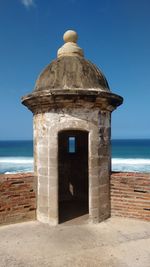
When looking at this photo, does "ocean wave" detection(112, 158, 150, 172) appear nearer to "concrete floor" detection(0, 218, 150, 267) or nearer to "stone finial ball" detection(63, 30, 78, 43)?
"stone finial ball" detection(63, 30, 78, 43)

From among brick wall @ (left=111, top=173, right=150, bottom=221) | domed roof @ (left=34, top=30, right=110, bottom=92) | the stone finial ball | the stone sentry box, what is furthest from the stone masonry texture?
the stone finial ball

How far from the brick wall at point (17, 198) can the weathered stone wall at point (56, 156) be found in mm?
192

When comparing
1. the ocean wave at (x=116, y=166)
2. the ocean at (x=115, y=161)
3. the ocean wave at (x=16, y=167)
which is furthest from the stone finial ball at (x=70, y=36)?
the ocean wave at (x=16, y=167)

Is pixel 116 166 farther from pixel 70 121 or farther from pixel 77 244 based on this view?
pixel 77 244

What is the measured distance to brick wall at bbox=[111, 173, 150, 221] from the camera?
19.0 ft

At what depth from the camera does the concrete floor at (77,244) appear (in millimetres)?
4027

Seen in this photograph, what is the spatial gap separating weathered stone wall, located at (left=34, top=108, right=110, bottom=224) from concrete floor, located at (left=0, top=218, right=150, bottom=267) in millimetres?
373

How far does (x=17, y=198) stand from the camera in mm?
5652

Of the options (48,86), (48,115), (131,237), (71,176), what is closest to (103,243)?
(131,237)

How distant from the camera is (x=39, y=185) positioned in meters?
5.77

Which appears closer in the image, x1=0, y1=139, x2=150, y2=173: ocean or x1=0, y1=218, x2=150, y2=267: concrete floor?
x1=0, y1=218, x2=150, y2=267: concrete floor

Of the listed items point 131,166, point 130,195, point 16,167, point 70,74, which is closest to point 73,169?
point 130,195

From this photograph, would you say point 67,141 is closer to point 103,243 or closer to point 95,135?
point 95,135

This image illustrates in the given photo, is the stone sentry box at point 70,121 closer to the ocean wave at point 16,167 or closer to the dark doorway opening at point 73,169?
the dark doorway opening at point 73,169
